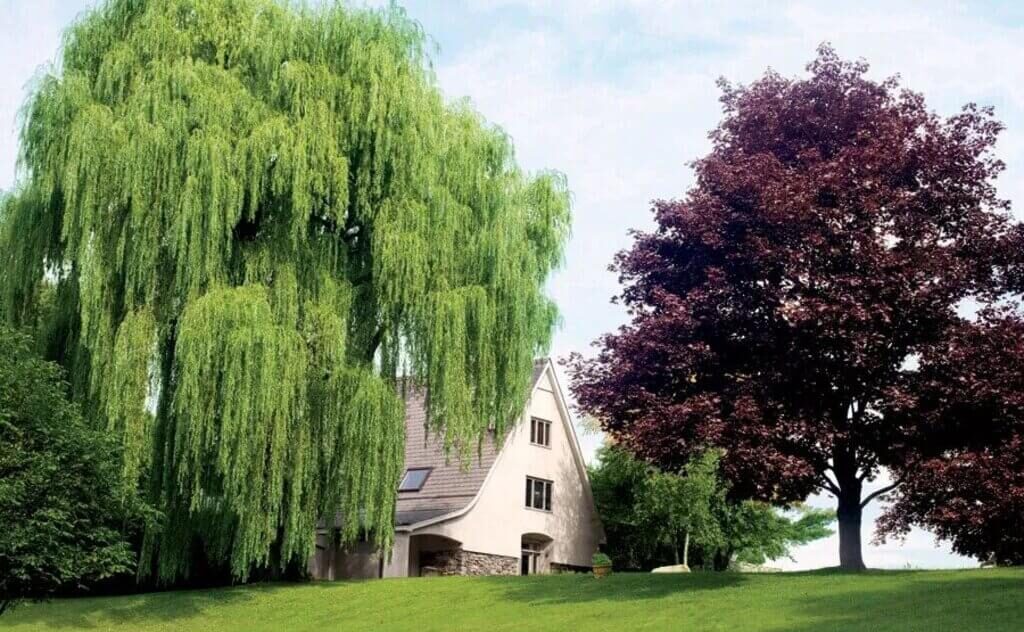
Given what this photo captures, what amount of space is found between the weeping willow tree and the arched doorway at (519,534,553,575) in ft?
39.8

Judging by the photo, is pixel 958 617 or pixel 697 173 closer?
pixel 958 617

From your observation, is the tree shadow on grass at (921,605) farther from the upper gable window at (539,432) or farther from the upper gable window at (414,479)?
the upper gable window at (414,479)

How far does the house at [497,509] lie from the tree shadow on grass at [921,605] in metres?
14.1

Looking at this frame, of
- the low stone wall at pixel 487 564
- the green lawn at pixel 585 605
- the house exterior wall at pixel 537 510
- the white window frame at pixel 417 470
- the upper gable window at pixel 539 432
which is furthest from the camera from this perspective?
the upper gable window at pixel 539 432

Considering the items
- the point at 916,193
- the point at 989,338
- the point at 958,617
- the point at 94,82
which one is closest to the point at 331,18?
the point at 94,82

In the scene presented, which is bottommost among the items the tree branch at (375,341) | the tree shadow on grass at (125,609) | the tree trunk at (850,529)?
the tree shadow on grass at (125,609)

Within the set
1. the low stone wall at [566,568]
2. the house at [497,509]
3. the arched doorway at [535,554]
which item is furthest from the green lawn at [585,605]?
the low stone wall at [566,568]

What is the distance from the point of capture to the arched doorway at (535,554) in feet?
125

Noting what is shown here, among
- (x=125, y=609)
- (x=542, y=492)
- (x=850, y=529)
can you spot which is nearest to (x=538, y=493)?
(x=542, y=492)

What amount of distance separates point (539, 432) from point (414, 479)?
450 centimetres

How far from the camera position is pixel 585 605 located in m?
22.0

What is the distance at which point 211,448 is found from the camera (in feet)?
78.2

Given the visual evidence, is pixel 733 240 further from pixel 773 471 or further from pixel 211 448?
pixel 211 448

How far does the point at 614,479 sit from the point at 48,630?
830 inches
